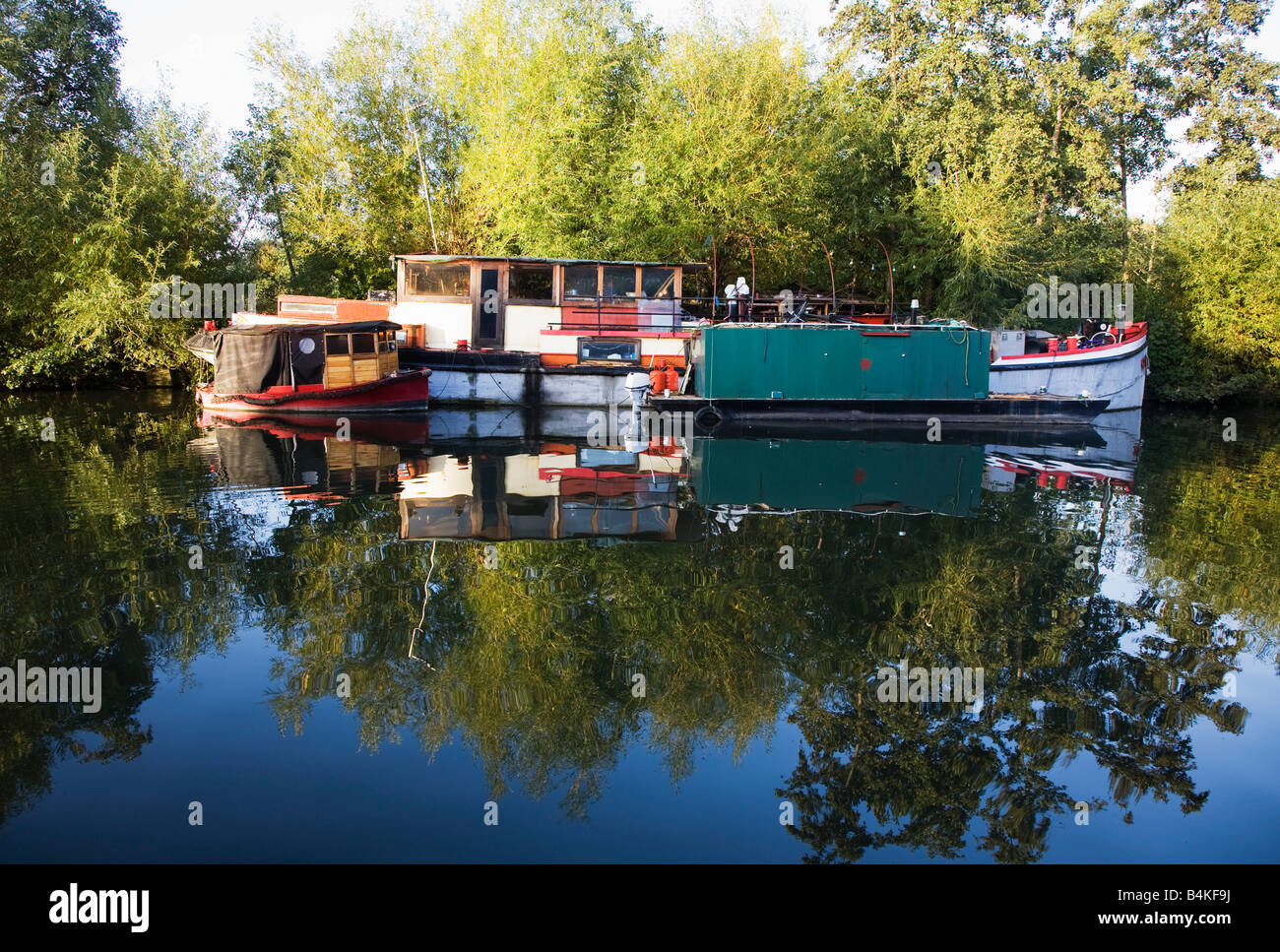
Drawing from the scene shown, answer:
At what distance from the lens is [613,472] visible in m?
12.2

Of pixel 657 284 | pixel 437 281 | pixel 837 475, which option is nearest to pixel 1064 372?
pixel 657 284

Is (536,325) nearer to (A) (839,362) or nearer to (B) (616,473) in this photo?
(A) (839,362)

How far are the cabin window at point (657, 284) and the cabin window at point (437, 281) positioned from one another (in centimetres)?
403

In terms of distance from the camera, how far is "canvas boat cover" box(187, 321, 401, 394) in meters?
17.7

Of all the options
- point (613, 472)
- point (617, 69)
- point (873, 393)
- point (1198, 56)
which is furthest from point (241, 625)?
point (1198, 56)

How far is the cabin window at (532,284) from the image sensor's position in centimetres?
2008

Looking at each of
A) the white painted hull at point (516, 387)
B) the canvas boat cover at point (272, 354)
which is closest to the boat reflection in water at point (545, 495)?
the canvas boat cover at point (272, 354)

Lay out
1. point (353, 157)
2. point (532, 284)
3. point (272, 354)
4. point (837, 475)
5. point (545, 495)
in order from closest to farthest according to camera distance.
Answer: point (545, 495)
point (837, 475)
point (272, 354)
point (532, 284)
point (353, 157)

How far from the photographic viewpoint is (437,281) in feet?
65.8

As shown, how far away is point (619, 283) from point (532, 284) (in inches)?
80.5

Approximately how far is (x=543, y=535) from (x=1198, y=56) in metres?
29.7

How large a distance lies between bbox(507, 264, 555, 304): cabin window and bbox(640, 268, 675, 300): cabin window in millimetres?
2109
